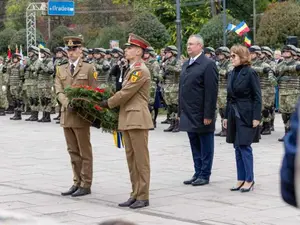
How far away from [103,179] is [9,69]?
42.8 ft

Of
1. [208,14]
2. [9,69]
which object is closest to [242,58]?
[9,69]

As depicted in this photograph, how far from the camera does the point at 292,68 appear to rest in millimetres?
15484

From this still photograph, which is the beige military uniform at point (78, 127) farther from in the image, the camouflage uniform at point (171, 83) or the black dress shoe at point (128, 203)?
the camouflage uniform at point (171, 83)

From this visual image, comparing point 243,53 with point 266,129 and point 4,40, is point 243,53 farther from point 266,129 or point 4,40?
point 4,40

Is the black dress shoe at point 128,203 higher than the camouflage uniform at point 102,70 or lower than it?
lower

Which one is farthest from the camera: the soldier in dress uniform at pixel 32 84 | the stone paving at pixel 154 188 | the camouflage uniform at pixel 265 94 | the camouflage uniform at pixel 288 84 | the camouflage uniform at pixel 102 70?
the soldier in dress uniform at pixel 32 84

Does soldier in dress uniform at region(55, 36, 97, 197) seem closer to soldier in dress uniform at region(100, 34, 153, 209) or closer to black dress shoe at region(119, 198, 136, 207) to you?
soldier in dress uniform at region(100, 34, 153, 209)

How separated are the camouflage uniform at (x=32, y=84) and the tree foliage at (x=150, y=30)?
12.3m

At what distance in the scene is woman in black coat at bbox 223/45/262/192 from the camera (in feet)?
31.3

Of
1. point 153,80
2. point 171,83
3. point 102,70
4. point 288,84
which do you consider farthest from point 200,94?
point 102,70

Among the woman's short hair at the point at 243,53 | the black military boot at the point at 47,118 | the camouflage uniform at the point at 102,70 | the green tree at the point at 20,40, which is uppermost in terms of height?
the green tree at the point at 20,40

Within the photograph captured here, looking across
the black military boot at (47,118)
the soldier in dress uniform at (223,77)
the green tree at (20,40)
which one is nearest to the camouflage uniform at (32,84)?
the black military boot at (47,118)

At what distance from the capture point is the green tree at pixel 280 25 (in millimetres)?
33219

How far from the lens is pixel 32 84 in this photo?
71.3 ft
